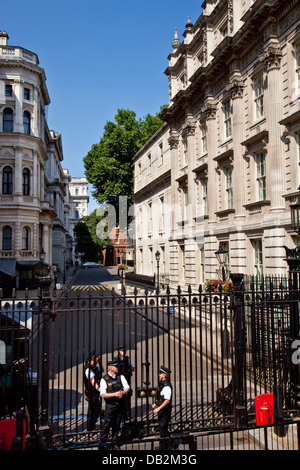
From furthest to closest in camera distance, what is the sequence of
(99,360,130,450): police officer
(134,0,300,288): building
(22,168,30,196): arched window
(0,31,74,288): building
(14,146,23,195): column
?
(22,168,30,196): arched window, (14,146,23,195): column, (0,31,74,288): building, (134,0,300,288): building, (99,360,130,450): police officer

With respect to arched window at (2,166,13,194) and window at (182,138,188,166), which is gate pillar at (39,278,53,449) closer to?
window at (182,138,188,166)

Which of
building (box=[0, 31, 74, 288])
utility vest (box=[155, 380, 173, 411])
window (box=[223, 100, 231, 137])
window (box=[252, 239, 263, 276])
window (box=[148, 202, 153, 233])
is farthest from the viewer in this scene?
window (box=[148, 202, 153, 233])

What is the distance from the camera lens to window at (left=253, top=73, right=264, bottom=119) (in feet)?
57.1

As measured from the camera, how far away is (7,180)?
113 feet

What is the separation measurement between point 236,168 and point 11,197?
22748mm

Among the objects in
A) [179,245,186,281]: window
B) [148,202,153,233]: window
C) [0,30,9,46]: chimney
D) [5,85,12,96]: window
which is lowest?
[179,245,186,281]: window

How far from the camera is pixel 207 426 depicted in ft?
23.5

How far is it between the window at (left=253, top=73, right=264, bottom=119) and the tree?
109 feet

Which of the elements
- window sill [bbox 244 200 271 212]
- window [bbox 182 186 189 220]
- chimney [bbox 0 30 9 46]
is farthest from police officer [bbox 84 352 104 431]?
chimney [bbox 0 30 9 46]

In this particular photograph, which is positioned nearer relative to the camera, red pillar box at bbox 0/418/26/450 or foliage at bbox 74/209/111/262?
red pillar box at bbox 0/418/26/450

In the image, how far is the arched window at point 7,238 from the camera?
3381cm

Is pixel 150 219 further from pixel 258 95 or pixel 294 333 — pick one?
pixel 294 333

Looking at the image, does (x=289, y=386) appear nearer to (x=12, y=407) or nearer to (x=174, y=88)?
(x=12, y=407)

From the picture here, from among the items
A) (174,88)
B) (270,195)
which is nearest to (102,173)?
(174,88)
